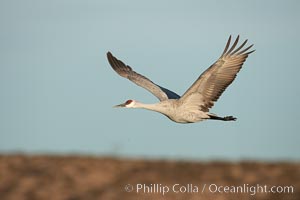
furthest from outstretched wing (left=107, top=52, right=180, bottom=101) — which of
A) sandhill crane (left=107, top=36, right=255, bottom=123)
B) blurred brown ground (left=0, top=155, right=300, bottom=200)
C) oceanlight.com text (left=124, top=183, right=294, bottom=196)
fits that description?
oceanlight.com text (left=124, top=183, right=294, bottom=196)

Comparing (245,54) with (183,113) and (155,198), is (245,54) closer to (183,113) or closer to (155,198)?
(183,113)

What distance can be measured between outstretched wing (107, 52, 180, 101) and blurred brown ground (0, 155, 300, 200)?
63.5 inches

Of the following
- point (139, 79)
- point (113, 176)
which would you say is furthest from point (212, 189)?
point (139, 79)

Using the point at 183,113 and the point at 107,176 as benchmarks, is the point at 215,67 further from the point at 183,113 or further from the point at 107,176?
the point at 107,176

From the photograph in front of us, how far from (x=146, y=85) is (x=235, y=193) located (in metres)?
2.86

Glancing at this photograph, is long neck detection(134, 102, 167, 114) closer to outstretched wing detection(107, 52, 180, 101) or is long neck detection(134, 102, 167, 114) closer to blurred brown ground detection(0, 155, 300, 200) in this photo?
outstretched wing detection(107, 52, 180, 101)

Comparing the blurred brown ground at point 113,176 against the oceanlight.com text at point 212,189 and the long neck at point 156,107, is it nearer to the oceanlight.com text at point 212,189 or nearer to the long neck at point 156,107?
the oceanlight.com text at point 212,189

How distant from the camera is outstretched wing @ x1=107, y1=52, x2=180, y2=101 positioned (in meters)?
31.5

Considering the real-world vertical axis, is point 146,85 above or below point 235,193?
above

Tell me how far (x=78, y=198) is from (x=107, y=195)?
23.4 inches

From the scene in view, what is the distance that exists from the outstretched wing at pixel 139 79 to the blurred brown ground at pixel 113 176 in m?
1.61

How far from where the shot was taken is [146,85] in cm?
3184

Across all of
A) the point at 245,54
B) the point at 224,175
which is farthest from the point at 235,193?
the point at 245,54

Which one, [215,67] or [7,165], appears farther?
[7,165]
